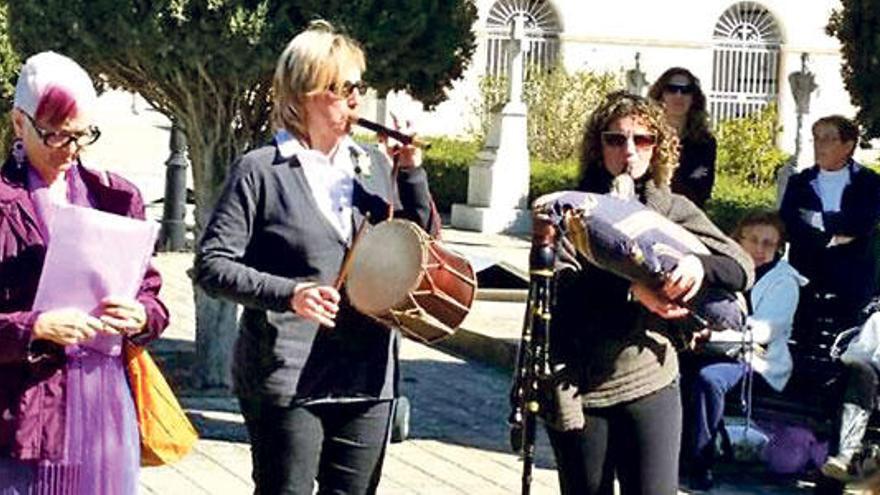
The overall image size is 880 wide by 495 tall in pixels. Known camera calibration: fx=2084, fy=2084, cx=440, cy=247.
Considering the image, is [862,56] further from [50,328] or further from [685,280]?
[50,328]

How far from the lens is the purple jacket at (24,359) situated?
5000mm

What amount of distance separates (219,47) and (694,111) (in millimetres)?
2326

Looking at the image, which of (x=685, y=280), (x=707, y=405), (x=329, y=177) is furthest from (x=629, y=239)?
(x=707, y=405)

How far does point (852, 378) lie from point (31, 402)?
4.83 meters

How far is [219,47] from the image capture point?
10.1 metres

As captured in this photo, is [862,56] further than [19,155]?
Yes

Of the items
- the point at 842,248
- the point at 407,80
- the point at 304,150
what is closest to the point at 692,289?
the point at 304,150

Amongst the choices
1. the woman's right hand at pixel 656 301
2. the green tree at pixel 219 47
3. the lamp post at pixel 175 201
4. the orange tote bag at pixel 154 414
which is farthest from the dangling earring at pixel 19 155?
the lamp post at pixel 175 201

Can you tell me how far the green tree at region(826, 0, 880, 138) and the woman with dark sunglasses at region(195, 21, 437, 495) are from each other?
16.9ft

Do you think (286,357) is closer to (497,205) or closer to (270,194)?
(270,194)

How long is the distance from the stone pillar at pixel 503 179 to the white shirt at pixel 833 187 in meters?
15.9

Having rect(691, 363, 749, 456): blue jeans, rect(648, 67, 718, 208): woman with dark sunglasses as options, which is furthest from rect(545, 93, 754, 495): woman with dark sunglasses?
rect(648, 67, 718, 208): woman with dark sunglasses

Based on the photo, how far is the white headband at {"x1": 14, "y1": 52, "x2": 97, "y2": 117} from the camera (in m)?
5.03

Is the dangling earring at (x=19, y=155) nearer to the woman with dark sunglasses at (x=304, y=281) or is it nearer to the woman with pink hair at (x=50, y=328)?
A: the woman with pink hair at (x=50, y=328)
